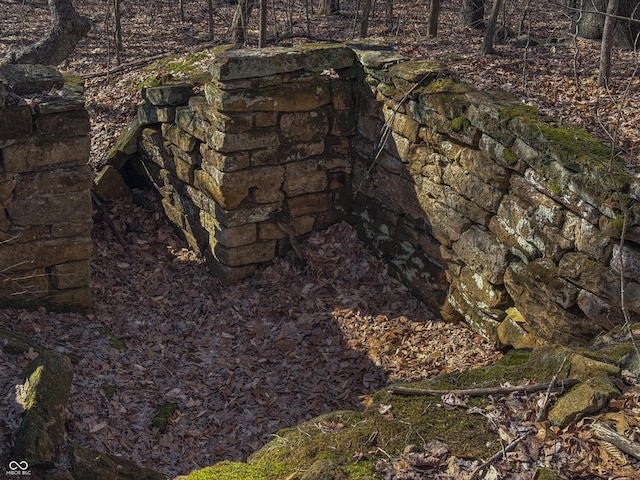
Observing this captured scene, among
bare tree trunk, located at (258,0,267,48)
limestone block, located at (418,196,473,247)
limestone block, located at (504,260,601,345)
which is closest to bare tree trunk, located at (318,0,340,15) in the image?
bare tree trunk, located at (258,0,267,48)

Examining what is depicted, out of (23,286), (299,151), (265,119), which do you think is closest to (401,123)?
(299,151)

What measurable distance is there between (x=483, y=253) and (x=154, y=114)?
4537mm

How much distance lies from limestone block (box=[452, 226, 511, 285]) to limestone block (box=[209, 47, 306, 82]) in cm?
255

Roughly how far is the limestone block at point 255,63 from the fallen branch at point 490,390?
14.3 ft

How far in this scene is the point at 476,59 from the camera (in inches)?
335

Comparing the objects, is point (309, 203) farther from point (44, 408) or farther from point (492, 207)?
point (44, 408)

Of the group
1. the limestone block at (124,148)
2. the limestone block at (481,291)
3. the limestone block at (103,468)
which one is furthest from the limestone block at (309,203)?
the limestone block at (103,468)

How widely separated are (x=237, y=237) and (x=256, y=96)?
1.58 meters

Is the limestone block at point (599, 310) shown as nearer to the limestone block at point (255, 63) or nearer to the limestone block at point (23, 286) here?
the limestone block at point (255, 63)

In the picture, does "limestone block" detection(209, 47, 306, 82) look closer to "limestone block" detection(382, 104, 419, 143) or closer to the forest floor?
"limestone block" detection(382, 104, 419, 143)

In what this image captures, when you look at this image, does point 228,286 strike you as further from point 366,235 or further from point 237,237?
point 366,235

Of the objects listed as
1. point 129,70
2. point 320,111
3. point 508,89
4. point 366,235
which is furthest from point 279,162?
point 129,70

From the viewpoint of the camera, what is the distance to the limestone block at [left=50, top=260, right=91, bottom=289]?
22.0ft

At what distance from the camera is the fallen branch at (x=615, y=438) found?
307cm
